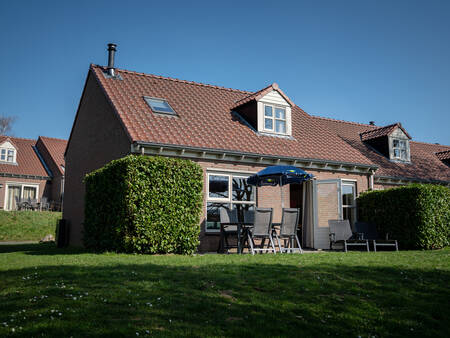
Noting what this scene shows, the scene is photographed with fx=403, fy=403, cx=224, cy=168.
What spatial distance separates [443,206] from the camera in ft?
46.1

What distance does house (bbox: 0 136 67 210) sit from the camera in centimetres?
3328

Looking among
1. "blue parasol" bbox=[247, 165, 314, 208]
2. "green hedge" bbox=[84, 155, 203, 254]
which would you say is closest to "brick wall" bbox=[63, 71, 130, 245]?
"green hedge" bbox=[84, 155, 203, 254]

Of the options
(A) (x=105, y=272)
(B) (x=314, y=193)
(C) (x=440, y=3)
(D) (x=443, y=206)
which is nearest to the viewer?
(A) (x=105, y=272)

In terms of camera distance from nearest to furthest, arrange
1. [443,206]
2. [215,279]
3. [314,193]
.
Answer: [215,279] → [443,206] → [314,193]

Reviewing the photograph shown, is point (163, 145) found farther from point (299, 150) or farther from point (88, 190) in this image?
point (299, 150)

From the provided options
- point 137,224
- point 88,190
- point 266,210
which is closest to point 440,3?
point 266,210

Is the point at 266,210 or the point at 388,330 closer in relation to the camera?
the point at 388,330

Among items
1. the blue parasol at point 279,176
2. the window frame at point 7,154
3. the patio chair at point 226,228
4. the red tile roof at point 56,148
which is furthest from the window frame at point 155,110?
the window frame at point 7,154

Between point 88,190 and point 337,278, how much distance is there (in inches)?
363

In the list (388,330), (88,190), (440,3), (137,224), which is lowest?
(388,330)

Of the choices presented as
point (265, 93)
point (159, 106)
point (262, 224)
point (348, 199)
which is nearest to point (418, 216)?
point (348, 199)

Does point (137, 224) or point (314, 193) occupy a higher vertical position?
point (314, 193)

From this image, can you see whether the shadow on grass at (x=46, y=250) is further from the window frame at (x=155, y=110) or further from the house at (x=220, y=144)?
the window frame at (x=155, y=110)

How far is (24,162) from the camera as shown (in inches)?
1404
